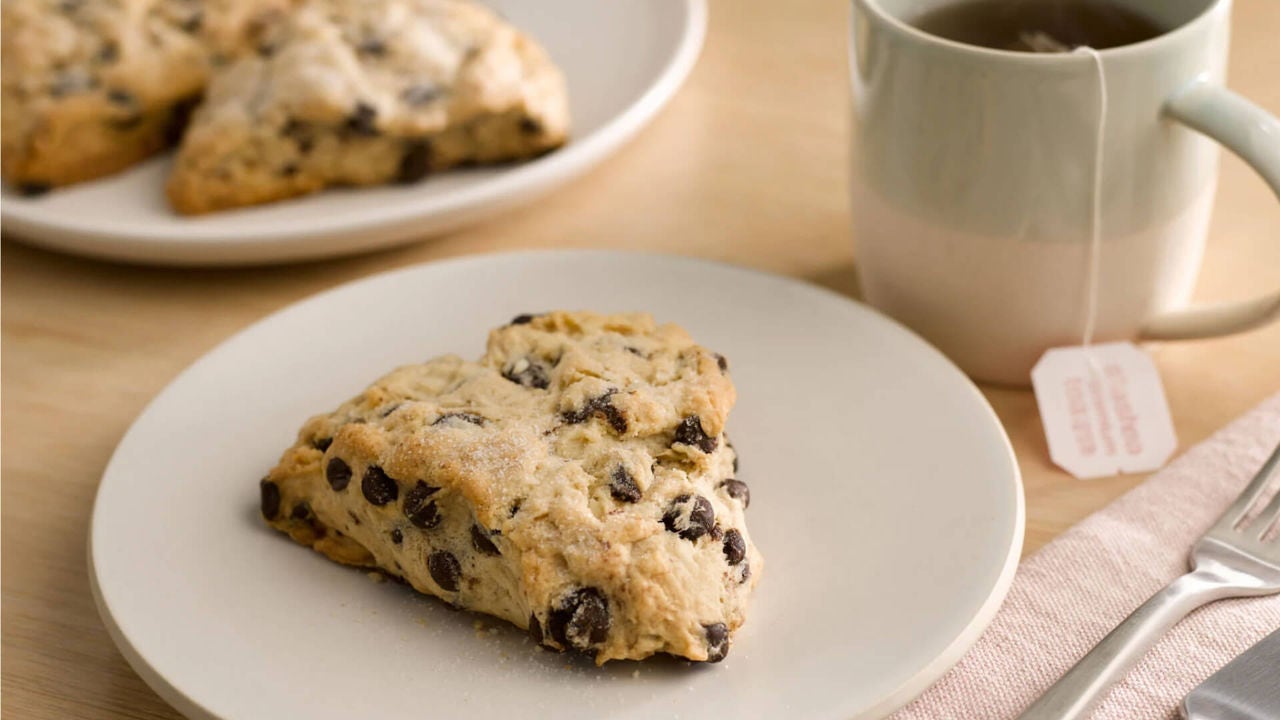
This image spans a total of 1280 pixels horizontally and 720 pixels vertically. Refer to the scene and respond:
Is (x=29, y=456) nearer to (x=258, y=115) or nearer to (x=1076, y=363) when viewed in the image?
(x=258, y=115)

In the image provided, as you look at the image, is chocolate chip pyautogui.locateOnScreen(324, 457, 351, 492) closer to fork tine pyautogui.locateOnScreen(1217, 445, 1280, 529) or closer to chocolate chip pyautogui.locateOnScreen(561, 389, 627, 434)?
chocolate chip pyautogui.locateOnScreen(561, 389, 627, 434)

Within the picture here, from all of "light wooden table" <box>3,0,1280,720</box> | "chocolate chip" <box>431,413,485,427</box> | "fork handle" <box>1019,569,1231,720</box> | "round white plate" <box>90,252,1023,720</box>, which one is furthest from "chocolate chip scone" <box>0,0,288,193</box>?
"fork handle" <box>1019,569,1231,720</box>

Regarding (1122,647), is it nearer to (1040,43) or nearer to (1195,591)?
(1195,591)

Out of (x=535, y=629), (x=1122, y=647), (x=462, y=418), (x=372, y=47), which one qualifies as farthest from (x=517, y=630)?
(x=372, y=47)

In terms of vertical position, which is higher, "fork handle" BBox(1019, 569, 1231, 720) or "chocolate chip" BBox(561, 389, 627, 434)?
"chocolate chip" BBox(561, 389, 627, 434)

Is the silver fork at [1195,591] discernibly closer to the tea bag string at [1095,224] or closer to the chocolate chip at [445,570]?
the tea bag string at [1095,224]
